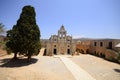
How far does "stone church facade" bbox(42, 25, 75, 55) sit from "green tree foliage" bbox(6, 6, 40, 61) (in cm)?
1239

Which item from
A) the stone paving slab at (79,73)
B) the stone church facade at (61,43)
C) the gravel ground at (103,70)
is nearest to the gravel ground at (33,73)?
the stone paving slab at (79,73)

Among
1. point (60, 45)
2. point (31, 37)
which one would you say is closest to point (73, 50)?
point (60, 45)

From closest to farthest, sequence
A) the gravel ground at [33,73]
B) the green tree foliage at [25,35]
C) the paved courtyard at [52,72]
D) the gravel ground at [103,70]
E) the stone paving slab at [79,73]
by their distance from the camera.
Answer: the gravel ground at [33,73], the paved courtyard at [52,72], the stone paving slab at [79,73], the gravel ground at [103,70], the green tree foliage at [25,35]

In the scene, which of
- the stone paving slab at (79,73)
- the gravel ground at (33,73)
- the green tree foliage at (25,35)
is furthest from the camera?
the green tree foliage at (25,35)

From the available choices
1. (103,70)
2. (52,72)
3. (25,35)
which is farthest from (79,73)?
(25,35)

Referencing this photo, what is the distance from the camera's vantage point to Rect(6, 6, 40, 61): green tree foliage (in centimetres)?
2273

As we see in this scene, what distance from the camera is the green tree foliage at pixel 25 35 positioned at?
74.6 ft

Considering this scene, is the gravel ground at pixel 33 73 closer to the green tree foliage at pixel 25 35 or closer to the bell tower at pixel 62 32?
the green tree foliage at pixel 25 35

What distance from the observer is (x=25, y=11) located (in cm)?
2470

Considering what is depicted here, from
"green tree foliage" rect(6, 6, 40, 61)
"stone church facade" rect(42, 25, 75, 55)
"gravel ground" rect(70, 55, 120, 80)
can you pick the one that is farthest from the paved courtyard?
"stone church facade" rect(42, 25, 75, 55)

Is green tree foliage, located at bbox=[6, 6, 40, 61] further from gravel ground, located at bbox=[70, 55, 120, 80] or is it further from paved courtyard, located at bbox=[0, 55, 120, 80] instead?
gravel ground, located at bbox=[70, 55, 120, 80]

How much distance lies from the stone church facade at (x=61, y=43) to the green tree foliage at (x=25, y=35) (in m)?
12.4

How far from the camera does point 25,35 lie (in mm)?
23203

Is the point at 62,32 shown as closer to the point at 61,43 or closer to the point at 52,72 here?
the point at 61,43
